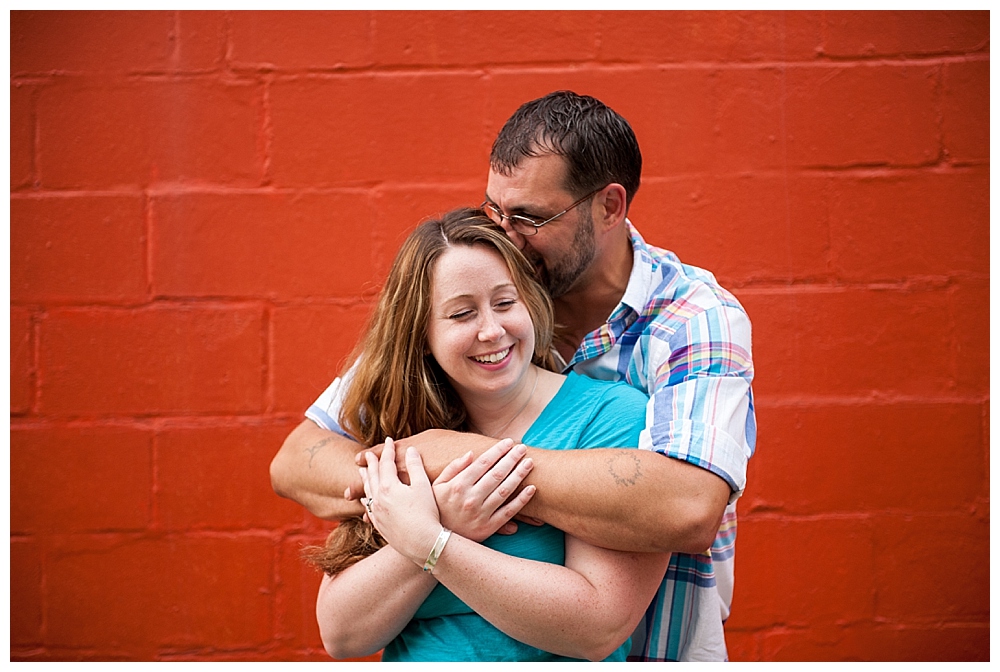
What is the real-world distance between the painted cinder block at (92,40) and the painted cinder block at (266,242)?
0.44 m

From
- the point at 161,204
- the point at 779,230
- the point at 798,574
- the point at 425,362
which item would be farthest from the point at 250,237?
the point at 798,574

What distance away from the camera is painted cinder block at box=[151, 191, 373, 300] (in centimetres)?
276

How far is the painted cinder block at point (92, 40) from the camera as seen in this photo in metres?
2.75

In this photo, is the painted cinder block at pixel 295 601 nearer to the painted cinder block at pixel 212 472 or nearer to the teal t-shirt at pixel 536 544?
the painted cinder block at pixel 212 472

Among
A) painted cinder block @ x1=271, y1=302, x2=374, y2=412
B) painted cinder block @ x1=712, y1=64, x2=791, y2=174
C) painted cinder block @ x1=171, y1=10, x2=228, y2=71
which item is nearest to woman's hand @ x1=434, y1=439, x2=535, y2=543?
painted cinder block @ x1=271, y1=302, x2=374, y2=412

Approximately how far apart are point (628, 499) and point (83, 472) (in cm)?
200

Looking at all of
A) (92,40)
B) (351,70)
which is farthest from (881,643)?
(92,40)

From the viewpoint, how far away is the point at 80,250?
277 cm

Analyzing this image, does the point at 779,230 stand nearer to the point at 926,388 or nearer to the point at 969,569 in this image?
the point at 926,388

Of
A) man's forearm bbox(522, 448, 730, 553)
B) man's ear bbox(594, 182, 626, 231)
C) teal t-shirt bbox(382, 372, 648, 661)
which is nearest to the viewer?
man's forearm bbox(522, 448, 730, 553)

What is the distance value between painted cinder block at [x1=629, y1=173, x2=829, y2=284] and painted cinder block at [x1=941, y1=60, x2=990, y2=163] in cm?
41

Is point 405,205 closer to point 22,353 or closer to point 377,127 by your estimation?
point 377,127

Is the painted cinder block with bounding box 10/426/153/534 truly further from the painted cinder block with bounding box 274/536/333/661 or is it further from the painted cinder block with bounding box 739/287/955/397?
the painted cinder block with bounding box 739/287/955/397

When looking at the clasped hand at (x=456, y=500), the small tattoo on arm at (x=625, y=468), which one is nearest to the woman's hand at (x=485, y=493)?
the clasped hand at (x=456, y=500)
